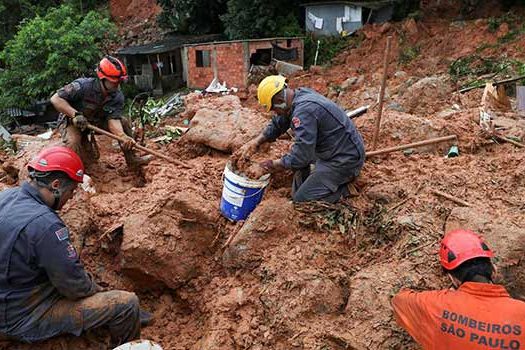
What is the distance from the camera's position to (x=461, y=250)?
106 inches

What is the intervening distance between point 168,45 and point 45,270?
58.5ft

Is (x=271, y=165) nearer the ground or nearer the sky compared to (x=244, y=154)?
nearer the sky

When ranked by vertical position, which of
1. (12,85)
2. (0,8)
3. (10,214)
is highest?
(10,214)

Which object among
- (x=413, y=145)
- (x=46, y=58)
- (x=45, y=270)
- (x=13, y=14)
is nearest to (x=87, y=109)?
(x=45, y=270)

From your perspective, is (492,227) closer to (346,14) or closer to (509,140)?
(509,140)

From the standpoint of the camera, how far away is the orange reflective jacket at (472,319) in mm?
2496

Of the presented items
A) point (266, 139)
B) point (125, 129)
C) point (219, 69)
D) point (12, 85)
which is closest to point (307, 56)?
point (219, 69)

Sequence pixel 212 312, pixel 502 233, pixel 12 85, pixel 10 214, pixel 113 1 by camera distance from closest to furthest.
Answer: pixel 10 214
pixel 502 233
pixel 212 312
pixel 12 85
pixel 113 1

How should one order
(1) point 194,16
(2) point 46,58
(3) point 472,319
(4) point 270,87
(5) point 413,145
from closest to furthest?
(3) point 472,319 < (4) point 270,87 < (5) point 413,145 < (2) point 46,58 < (1) point 194,16

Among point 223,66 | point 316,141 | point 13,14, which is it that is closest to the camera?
point 316,141

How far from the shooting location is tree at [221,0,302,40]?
58.2 ft

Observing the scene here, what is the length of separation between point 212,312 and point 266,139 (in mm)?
1860

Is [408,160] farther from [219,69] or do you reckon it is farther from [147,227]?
[219,69]

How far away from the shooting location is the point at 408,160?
5.66 meters
